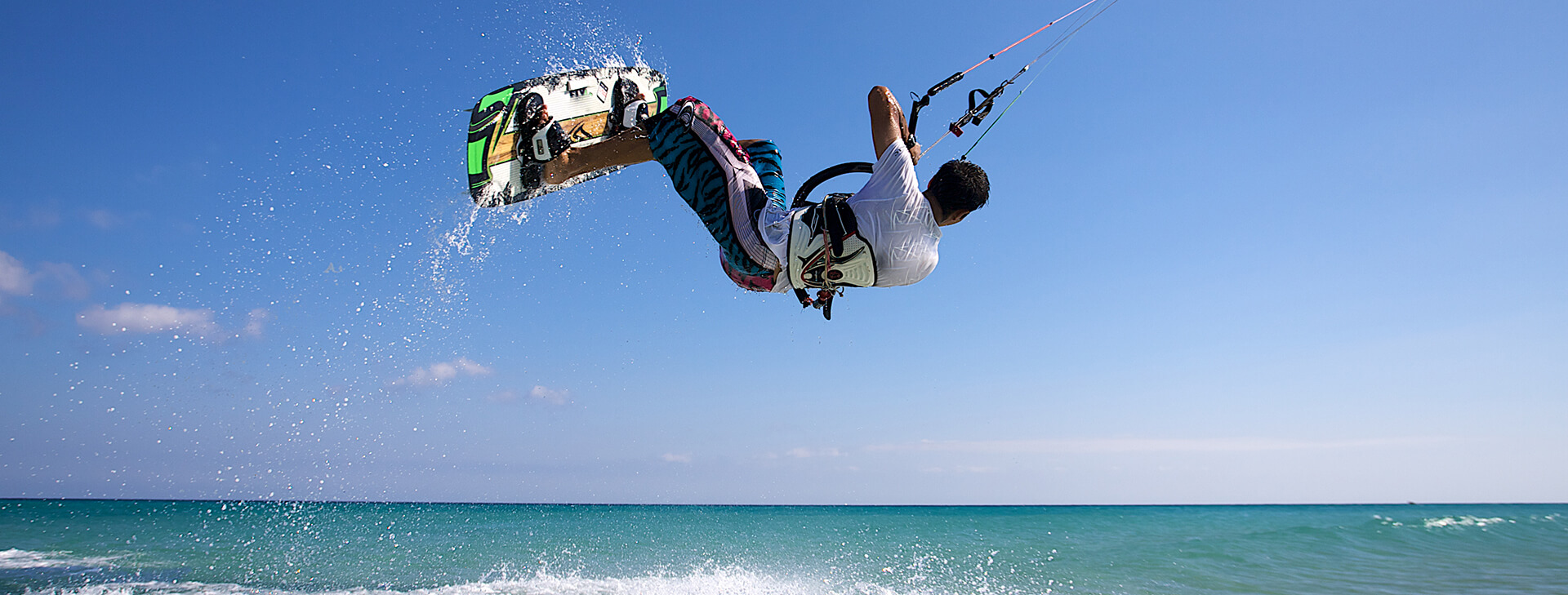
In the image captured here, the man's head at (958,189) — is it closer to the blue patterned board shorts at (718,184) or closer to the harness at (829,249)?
the harness at (829,249)

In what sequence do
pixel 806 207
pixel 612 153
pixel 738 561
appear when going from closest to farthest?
1. pixel 806 207
2. pixel 612 153
3. pixel 738 561

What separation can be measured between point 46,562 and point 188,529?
14.3m

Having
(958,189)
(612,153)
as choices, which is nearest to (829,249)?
(958,189)

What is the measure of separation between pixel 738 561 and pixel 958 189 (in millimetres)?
19994

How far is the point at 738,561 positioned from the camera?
865 inches

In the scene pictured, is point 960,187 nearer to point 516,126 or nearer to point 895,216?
point 895,216

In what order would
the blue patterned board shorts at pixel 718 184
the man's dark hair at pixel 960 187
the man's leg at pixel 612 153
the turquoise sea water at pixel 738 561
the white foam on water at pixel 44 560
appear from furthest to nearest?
A: the white foam on water at pixel 44 560
the turquoise sea water at pixel 738 561
the man's leg at pixel 612 153
the blue patterned board shorts at pixel 718 184
the man's dark hair at pixel 960 187

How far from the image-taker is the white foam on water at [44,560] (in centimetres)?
1708

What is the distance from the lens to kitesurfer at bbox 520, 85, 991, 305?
375 centimetres

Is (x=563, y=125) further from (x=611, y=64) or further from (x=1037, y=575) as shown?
(x=1037, y=575)

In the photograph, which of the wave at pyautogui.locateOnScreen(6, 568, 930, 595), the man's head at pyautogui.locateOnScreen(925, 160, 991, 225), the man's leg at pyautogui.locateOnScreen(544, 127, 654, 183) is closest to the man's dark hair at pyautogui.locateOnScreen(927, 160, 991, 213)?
the man's head at pyautogui.locateOnScreen(925, 160, 991, 225)

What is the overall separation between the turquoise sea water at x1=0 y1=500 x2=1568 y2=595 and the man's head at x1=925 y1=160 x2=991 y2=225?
13087 millimetres

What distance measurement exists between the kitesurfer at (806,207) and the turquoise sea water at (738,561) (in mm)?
12369

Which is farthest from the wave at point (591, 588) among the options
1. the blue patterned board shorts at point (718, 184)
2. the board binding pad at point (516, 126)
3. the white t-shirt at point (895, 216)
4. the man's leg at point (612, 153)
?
the white t-shirt at point (895, 216)
